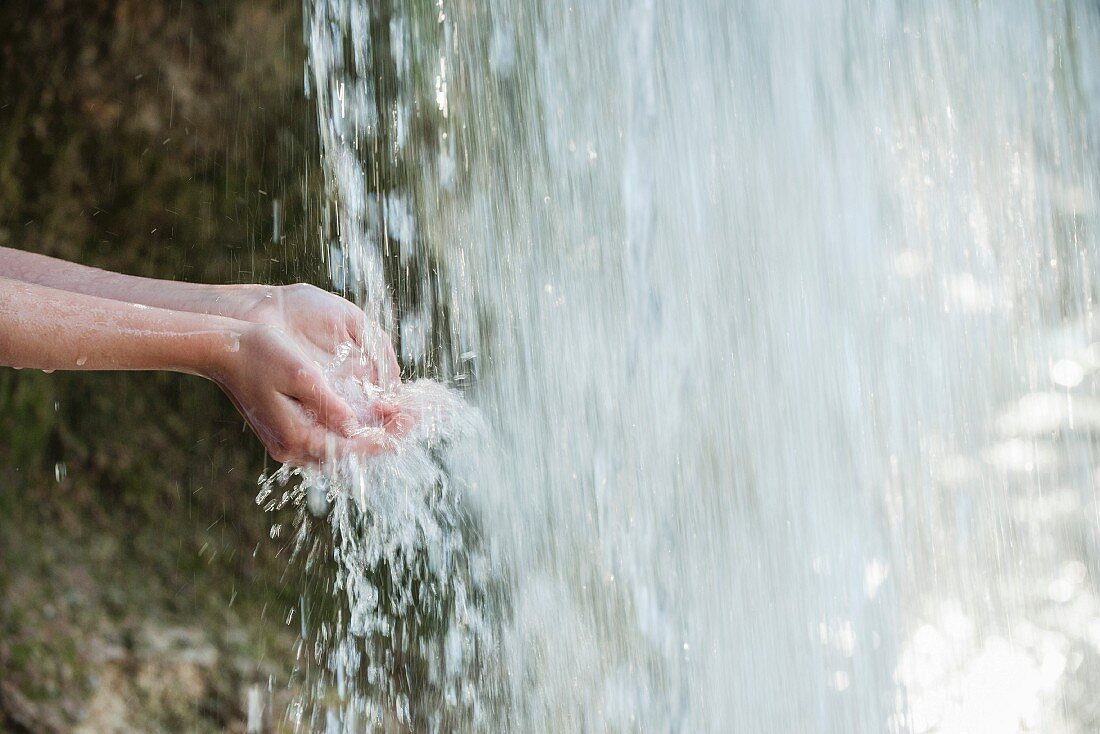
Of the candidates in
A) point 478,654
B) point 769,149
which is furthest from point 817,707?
point 769,149

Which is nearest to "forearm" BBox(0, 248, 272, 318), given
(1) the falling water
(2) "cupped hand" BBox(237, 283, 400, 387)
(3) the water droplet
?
(2) "cupped hand" BBox(237, 283, 400, 387)

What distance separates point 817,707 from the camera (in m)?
2.11

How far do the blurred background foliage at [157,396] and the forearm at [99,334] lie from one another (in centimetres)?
111

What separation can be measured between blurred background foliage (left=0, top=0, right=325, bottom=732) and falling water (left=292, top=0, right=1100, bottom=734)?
14 centimetres

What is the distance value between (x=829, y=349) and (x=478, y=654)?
1.09 m

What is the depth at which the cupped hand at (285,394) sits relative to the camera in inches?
44.6

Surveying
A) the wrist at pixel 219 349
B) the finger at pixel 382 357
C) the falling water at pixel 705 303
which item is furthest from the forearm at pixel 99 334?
the falling water at pixel 705 303

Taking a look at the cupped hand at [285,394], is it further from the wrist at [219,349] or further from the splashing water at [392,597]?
the splashing water at [392,597]

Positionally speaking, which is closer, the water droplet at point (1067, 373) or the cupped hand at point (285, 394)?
the cupped hand at point (285, 394)

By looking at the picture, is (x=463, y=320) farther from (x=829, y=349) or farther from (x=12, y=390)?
(x=12, y=390)

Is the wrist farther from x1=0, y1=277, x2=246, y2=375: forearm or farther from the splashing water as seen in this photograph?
the splashing water

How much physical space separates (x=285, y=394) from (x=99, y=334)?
0.71 ft

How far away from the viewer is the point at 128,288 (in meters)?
1.28

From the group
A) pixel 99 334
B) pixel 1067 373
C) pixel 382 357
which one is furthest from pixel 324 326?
pixel 1067 373
